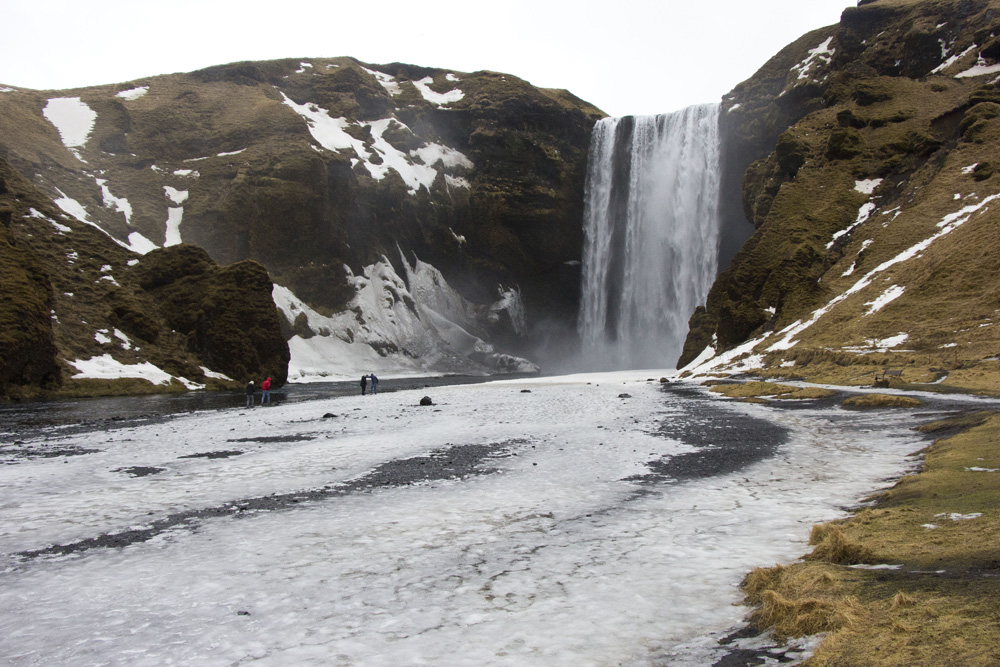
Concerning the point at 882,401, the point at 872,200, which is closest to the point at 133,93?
the point at 872,200

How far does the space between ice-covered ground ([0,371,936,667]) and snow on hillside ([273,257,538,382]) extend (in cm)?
5623

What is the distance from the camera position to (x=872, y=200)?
167 feet

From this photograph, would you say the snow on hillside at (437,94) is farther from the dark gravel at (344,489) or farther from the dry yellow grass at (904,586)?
the dry yellow grass at (904,586)

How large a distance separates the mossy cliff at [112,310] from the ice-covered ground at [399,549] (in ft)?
84.0

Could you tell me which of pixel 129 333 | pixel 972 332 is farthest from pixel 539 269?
pixel 972 332

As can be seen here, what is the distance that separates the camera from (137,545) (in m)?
8.64

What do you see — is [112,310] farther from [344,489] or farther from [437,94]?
[437,94]

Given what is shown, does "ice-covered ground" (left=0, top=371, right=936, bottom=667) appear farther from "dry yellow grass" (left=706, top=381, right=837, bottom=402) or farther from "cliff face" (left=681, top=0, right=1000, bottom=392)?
"cliff face" (left=681, top=0, right=1000, bottom=392)

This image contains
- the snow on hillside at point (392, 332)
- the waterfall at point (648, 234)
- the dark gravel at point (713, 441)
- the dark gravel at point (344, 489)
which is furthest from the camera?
the waterfall at point (648, 234)

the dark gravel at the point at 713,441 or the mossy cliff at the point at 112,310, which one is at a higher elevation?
the mossy cliff at the point at 112,310

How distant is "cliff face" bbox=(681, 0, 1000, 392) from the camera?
115ft

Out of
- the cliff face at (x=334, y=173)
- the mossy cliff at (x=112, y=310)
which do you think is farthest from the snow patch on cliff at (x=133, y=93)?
the mossy cliff at (x=112, y=310)

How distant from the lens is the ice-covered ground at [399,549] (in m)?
5.54

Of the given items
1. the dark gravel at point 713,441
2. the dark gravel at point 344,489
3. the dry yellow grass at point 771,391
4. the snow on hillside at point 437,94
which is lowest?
the dark gravel at point 344,489
